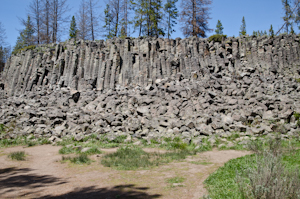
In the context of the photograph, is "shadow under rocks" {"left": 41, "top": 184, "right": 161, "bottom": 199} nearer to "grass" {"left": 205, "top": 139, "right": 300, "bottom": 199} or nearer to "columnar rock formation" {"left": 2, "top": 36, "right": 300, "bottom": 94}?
"grass" {"left": 205, "top": 139, "right": 300, "bottom": 199}

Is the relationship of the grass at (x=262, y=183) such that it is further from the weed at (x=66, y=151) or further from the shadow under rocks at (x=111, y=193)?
the weed at (x=66, y=151)

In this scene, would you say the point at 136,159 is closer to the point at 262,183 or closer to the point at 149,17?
the point at 262,183

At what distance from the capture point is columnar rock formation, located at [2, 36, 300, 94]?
20.7 m

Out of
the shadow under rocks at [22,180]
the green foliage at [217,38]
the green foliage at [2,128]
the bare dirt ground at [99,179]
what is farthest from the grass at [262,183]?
the green foliage at [217,38]

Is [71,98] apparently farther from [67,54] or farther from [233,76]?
[233,76]

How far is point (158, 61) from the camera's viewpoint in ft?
69.9

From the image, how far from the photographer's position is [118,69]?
21.8 meters

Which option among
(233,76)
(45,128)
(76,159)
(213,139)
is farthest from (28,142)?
(233,76)

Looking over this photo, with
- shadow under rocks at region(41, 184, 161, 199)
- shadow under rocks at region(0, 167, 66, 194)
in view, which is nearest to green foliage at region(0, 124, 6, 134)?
shadow under rocks at region(0, 167, 66, 194)

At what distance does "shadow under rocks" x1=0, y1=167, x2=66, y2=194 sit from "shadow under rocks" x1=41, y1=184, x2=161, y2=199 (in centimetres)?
117

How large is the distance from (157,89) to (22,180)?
13.0 m

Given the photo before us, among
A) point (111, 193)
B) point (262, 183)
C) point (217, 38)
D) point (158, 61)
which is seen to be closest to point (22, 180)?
point (111, 193)

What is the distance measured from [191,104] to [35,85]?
18111 mm

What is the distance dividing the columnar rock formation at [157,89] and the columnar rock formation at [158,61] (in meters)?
0.09
